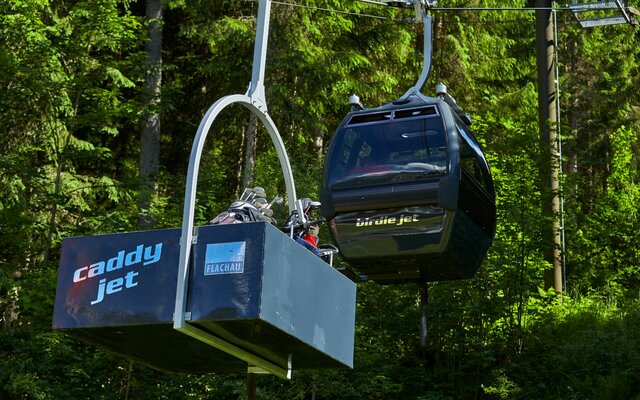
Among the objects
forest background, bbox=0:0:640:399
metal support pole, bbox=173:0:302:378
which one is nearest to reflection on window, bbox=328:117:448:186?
forest background, bbox=0:0:640:399

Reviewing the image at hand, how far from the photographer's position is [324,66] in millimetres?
22688

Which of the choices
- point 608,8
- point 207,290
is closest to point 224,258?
point 207,290

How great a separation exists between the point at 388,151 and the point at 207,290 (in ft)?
23.8

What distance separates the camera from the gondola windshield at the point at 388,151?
13.2 m

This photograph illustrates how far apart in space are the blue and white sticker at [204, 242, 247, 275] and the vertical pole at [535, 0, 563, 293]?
10.8 meters

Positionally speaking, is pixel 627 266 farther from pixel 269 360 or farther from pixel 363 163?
pixel 269 360

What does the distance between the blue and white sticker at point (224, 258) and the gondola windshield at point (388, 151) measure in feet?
23.0

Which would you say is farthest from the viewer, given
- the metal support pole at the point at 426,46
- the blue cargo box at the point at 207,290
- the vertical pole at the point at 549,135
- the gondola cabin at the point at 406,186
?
the vertical pole at the point at 549,135

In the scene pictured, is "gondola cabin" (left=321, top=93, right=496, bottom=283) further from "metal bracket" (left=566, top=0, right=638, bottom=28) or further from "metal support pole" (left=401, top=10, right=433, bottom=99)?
"metal bracket" (left=566, top=0, right=638, bottom=28)

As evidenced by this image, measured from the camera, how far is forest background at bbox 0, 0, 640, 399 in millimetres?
16828

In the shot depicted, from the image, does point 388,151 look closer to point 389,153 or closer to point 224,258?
point 389,153

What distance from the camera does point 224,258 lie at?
6.34 metres

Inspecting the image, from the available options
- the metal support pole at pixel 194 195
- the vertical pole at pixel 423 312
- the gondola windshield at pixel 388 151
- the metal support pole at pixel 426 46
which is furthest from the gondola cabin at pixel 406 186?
the metal support pole at pixel 194 195

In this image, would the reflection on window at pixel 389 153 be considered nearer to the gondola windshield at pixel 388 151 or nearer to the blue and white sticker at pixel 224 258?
the gondola windshield at pixel 388 151
